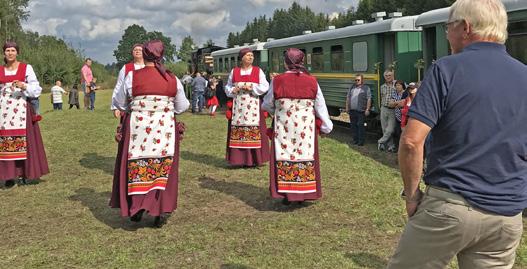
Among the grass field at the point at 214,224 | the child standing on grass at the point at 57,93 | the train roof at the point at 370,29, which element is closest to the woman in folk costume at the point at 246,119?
the grass field at the point at 214,224

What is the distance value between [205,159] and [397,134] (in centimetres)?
369

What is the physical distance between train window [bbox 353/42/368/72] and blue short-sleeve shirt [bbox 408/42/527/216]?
10459 millimetres

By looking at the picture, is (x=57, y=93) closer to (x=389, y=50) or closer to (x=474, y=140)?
(x=389, y=50)

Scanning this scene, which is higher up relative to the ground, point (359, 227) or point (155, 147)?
point (155, 147)

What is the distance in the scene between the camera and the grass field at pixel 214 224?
4703 mm

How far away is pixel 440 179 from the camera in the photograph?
2346mm

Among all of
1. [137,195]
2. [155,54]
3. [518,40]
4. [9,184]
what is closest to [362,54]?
[518,40]

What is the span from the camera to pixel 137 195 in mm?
5402

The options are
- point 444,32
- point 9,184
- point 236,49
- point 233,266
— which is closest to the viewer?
point 233,266

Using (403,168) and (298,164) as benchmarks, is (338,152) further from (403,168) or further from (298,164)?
(403,168)

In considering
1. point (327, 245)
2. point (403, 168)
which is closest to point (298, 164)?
point (327, 245)

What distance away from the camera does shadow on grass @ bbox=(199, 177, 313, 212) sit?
637cm

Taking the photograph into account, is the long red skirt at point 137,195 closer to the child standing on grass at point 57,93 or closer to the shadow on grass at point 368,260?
the shadow on grass at point 368,260

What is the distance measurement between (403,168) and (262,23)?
129m
